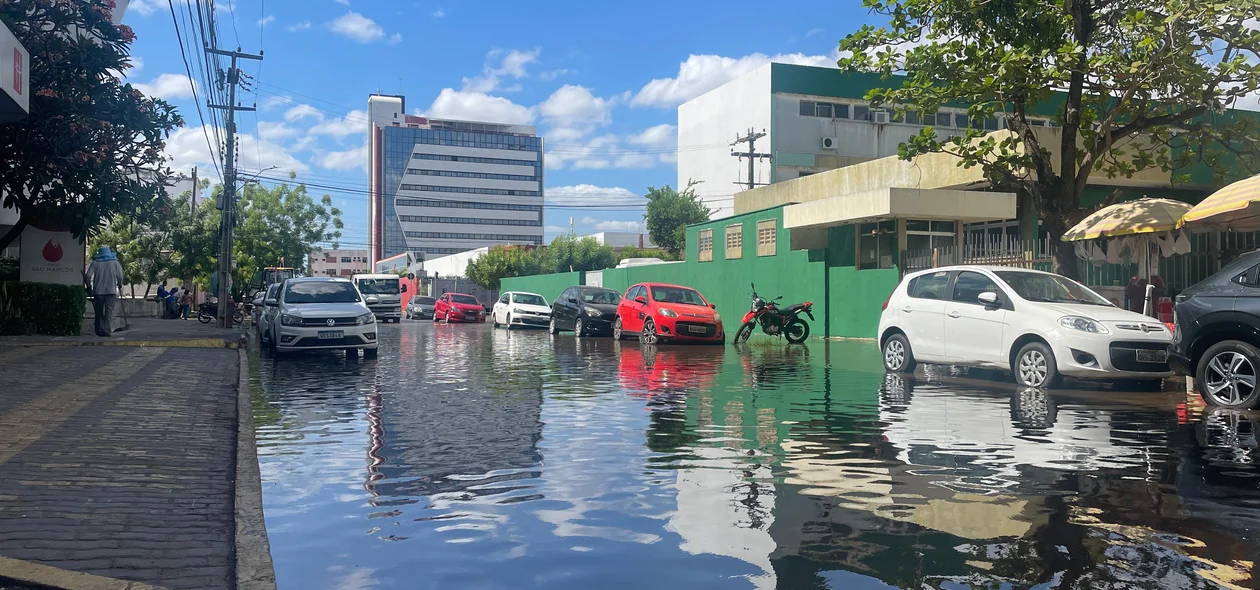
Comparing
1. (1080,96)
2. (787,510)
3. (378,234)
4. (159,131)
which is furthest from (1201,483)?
(378,234)

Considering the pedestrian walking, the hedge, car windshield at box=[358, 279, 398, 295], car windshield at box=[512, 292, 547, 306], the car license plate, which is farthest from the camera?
car windshield at box=[358, 279, 398, 295]

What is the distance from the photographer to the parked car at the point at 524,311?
1342 inches

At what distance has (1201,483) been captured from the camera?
6.25 m

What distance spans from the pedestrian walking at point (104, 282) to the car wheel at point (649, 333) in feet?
36.5

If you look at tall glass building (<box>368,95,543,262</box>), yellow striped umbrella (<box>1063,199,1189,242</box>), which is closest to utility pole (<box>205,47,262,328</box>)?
yellow striped umbrella (<box>1063,199,1189,242</box>)

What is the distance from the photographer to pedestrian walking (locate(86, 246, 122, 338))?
63.2 ft

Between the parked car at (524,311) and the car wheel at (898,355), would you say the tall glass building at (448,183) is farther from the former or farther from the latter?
the car wheel at (898,355)

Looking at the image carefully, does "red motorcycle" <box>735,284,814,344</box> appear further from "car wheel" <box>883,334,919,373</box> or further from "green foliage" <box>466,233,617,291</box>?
"green foliage" <box>466,233,617,291</box>

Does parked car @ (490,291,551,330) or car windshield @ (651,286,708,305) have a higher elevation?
car windshield @ (651,286,708,305)

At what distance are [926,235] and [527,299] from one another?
14.5 metres

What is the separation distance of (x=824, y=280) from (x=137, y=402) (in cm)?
2255

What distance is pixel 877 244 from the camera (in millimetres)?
27484

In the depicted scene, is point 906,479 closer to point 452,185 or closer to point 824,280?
point 824,280

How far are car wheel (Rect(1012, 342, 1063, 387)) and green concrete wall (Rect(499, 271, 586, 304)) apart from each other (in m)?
37.6
